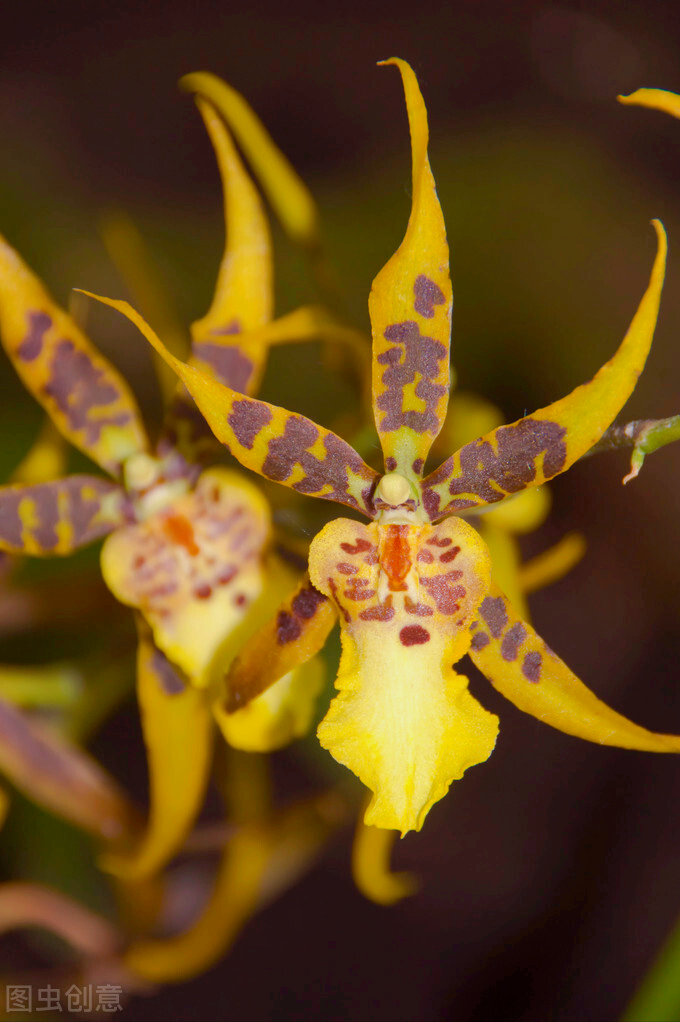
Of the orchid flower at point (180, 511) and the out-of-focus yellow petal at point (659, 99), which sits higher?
the out-of-focus yellow petal at point (659, 99)

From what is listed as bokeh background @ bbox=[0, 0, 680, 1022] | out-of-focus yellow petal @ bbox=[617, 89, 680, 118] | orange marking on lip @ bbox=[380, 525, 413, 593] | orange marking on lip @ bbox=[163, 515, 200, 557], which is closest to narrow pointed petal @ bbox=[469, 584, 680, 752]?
orange marking on lip @ bbox=[380, 525, 413, 593]

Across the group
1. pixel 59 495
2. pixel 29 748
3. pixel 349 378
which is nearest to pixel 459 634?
pixel 349 378

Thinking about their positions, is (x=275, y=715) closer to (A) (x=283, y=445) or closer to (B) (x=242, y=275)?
(A) (x=283, y=445)

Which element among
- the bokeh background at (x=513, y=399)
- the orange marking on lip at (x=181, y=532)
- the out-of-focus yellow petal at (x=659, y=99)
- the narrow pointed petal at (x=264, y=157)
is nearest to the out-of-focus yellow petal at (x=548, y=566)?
the orange marking on lip at (x=181, y=532)

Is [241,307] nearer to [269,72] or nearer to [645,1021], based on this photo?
[645,1021]

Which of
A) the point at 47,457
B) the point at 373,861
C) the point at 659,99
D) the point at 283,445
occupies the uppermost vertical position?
the point at 659,99

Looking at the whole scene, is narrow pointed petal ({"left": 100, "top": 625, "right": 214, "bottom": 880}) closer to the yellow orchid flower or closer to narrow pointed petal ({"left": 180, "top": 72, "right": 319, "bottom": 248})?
the yellow orchid flower

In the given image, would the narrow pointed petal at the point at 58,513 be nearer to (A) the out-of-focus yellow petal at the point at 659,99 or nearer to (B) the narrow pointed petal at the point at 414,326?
(B) the narrow pointed petal at the point at 414,326

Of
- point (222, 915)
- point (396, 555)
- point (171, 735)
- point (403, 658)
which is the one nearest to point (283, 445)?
point (396, 555)
